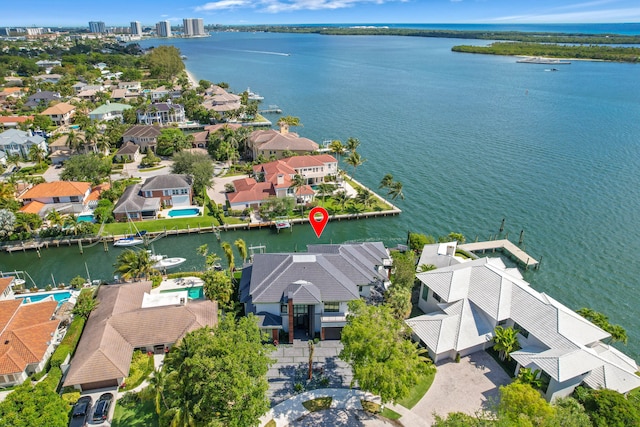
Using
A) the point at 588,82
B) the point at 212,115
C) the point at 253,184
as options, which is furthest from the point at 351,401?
the point at 588,82

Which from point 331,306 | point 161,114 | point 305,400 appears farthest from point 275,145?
point 305,400

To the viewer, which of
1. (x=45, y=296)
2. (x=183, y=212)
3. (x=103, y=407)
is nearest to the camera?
(x=103, y=407)

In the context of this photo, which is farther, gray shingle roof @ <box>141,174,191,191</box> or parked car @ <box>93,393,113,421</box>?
gray shingle roof @ <box>141,174,191,191</box>

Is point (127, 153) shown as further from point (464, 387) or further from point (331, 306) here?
point (464, 387)

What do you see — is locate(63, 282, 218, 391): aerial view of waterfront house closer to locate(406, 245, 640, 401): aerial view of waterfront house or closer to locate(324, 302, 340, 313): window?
locate(324, 302, 340, 313): window

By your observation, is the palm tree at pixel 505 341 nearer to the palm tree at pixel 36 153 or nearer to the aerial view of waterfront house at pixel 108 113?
the palm tree at pixel 36 153

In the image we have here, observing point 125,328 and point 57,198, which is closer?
point 125,328

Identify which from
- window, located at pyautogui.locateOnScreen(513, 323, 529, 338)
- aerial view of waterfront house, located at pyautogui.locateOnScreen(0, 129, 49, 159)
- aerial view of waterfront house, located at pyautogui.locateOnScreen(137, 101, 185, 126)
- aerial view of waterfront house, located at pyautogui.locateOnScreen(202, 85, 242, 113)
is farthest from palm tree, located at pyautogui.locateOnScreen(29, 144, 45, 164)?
window, located at pyautogui.locateOnScreen(513, 323, 529, 338)
